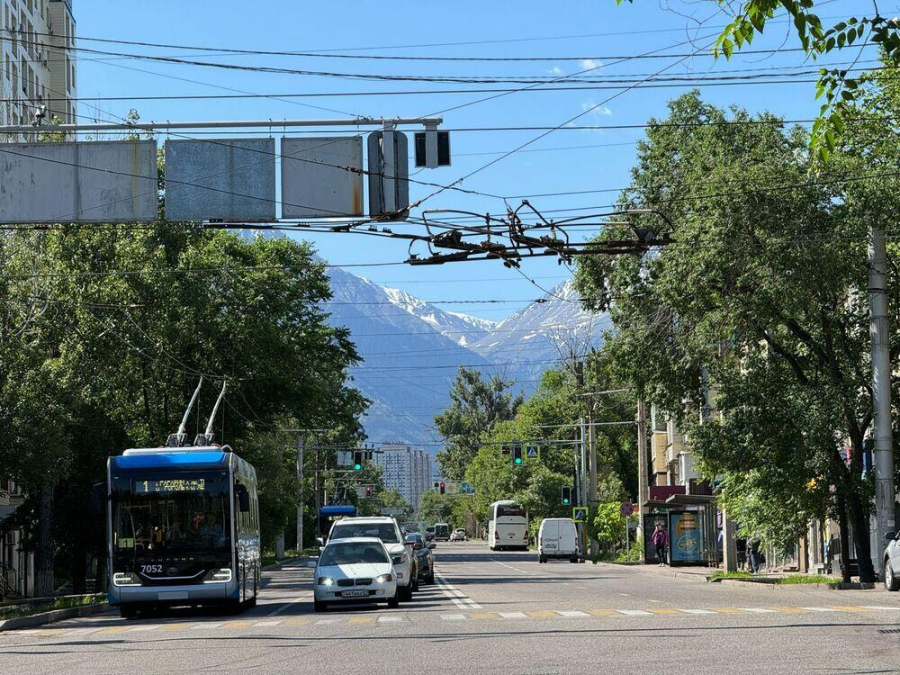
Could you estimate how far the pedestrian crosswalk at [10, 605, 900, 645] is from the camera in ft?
72.6

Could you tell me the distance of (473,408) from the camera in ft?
563

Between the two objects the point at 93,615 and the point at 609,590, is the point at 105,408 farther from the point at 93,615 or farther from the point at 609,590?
the point at 609,590

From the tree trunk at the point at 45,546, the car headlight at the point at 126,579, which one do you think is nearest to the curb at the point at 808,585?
the car headlight at the point at 126,579

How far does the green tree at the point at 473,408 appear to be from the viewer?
6649 inches

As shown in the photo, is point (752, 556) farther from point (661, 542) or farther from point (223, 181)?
point (223, 181)

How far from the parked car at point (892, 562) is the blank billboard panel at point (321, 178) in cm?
1513

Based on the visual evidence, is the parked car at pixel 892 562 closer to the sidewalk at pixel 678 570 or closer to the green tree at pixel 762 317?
the green tree at pixel 762 317

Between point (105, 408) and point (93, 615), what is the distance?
16.2 meters

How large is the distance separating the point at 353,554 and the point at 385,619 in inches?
176

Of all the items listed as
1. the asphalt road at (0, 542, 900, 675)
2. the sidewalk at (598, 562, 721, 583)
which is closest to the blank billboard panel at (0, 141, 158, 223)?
the asphalt road at (0, 542, 900, 675)

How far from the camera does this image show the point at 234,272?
46.6 m

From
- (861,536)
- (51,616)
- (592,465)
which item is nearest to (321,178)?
(51,616)

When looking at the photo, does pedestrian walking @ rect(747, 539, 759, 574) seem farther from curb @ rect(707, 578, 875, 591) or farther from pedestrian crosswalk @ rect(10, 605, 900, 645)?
pedestrian crosswalk @ rect(10, 605, 900, 645)

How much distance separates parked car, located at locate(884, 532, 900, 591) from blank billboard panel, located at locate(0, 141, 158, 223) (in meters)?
17.3
